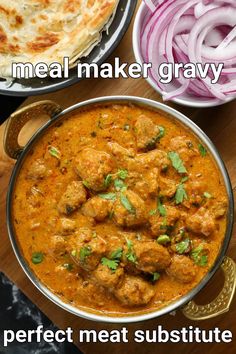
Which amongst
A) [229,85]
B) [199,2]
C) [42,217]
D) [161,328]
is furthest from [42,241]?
[199,2]

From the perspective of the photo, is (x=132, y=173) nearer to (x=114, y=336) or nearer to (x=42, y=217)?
(x=42, y=217)

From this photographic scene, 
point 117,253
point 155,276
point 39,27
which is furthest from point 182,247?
point 39,27

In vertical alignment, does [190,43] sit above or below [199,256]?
above

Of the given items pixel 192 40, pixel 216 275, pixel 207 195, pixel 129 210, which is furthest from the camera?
pixel 216 275

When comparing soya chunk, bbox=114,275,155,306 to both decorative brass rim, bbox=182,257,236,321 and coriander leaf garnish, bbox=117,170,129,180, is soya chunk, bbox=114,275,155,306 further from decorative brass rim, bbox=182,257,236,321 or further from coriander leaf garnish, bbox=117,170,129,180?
coriander leaf garnish, bbox=117,170,129,180

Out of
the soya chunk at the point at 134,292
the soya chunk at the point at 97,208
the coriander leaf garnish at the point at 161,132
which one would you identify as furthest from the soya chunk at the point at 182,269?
the coriander leaf garnish at the point at 161,132

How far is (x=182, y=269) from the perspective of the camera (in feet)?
10.2

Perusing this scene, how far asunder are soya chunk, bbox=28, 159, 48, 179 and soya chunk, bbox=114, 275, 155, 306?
2.34 feet

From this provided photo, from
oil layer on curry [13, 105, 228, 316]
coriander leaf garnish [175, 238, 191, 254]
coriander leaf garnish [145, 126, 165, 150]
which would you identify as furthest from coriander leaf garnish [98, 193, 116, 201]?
coriander leaf garnish [175, 238, 191, 254]

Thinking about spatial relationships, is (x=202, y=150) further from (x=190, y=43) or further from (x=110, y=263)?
(x=110, y=263)

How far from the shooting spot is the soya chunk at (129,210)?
3061mm

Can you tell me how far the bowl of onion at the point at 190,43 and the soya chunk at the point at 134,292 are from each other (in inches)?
40.4

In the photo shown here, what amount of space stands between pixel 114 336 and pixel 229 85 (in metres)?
1.65

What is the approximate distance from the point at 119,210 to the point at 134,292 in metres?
0.44
